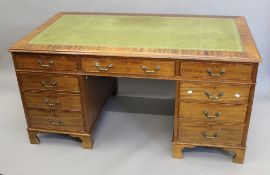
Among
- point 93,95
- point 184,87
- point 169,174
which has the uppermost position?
point 184,87

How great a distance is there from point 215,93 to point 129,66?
1.64 ft

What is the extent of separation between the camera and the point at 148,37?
2.03m

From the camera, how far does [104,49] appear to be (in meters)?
1.88

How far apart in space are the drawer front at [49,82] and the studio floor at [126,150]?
0.44 meters

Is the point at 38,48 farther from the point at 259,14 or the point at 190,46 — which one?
the point at 259,14

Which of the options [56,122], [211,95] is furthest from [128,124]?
[211,95]

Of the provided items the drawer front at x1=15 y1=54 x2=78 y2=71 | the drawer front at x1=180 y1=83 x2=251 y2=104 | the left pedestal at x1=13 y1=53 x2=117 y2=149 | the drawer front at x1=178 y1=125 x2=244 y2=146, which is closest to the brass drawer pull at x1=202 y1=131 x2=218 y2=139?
the drawer front at x1=178 y1=125 x2=244 y2=146

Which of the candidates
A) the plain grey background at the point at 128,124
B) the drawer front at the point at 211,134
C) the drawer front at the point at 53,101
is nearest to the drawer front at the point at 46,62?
the drawer front at the point at 53,101

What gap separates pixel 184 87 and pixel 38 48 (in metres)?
0.86

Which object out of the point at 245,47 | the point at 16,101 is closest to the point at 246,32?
the point at 245,47

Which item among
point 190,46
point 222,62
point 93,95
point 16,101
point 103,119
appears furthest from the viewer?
point 16,101

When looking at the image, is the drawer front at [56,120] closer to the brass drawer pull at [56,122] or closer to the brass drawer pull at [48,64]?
the brass drawer pull at [56,122]

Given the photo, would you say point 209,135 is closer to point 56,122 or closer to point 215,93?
point 215,93

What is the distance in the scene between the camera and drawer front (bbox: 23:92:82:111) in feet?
6.81
